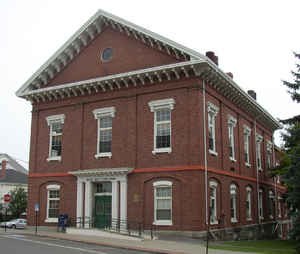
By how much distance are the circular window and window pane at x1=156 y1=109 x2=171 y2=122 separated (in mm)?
5389

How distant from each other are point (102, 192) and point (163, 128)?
18.6 ft

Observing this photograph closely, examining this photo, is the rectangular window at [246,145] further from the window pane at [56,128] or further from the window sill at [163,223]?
the window pane at [56,128]

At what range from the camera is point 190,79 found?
74.4 ft

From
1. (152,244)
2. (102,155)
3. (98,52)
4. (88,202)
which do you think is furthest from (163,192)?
(98,52)

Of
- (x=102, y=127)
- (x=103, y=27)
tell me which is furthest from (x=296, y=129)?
(x=103, y=27)

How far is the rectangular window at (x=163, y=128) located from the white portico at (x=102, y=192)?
7.55ft

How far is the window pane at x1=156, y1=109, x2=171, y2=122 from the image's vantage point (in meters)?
23.3

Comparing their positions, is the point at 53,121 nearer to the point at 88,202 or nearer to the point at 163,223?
the point at 88,202

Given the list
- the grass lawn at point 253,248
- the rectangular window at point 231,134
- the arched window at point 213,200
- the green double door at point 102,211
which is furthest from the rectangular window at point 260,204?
the green double door at point 102,211

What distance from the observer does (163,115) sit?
77.2 feet

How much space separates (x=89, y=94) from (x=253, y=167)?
1395cm

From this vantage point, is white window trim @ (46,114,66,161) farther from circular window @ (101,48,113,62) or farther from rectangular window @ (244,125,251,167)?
rectangular window @ (244,125,251,167)

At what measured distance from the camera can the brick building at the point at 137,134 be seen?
22.3m

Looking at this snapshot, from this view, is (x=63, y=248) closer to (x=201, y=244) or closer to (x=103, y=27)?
(x=201, y=244)
